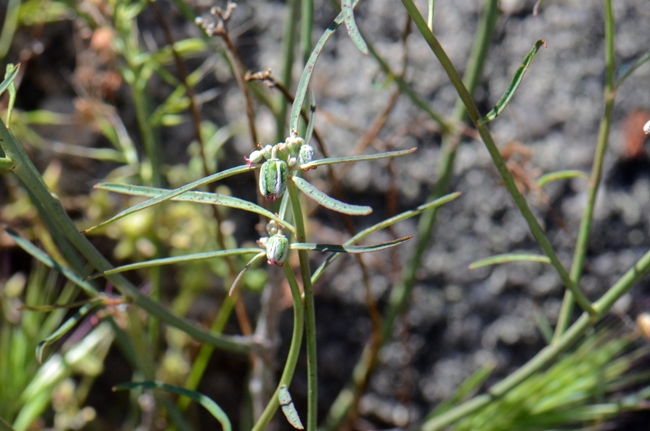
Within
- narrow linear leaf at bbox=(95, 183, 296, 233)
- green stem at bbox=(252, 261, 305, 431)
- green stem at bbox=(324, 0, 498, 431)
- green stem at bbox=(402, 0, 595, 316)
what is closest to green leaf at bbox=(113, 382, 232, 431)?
green stem at bbox=(252, 261, 305, 431)

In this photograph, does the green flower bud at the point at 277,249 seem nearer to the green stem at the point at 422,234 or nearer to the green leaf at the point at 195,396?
the green leaf at the point at 195,396

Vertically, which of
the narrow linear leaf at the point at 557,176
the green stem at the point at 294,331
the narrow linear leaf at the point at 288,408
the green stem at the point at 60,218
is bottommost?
the narrow linear leaf at the point at 288,408

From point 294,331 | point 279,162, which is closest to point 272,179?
point 279,162

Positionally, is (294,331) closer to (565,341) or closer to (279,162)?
(279,162)

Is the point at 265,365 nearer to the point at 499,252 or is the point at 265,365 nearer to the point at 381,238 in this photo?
the point at 381,238

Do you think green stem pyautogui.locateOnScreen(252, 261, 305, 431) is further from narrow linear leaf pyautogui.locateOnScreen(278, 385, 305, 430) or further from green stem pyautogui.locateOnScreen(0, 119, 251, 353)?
green stem pyautogui.locateOnScreen(0, 119, 251, 353)

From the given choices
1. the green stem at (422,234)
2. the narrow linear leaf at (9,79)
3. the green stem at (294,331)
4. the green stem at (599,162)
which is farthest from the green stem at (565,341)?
the narrow linear leaf at (9,79)
